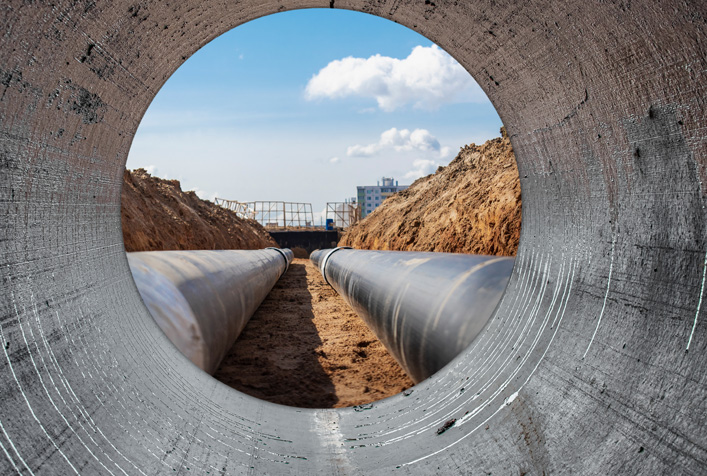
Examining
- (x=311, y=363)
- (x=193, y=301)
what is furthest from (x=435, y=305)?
(x=311, y=363)

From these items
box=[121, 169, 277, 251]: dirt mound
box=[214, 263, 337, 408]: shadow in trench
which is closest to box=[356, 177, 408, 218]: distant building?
box=[121, 169, 277, 251]: dirt mound

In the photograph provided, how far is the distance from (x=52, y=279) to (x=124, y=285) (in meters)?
0.61

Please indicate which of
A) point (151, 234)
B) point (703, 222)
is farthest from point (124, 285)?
point (151, 234)

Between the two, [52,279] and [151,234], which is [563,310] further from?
[151,234]

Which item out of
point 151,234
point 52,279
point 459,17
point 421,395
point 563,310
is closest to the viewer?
point 52,279

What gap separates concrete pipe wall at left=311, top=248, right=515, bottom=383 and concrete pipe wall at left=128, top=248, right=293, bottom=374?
3.98ft

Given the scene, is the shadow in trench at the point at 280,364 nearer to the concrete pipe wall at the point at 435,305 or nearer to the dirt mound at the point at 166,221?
the concrete pipe wall at the point at 435,305

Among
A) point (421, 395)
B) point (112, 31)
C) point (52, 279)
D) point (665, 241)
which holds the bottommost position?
point (421, 395)

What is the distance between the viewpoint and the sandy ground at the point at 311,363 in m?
3.03

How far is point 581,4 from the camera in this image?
1.18 m

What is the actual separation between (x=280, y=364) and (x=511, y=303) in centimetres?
239

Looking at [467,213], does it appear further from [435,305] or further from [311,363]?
[435,305]

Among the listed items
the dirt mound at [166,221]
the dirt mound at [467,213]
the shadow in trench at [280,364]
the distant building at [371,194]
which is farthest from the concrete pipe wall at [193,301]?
the distant building at [371,194]

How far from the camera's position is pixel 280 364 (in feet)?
12.1
